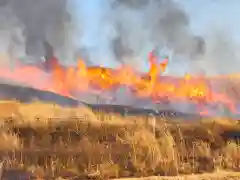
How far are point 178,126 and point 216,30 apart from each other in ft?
2.87

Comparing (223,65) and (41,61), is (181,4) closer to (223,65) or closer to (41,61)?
(223,65)

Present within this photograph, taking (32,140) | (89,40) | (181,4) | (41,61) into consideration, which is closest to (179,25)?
(181,4)

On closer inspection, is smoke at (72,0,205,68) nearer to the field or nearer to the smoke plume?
the smoke plume

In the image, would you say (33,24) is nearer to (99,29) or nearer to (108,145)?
(99,29)

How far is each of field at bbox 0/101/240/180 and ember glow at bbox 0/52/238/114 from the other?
157 mm

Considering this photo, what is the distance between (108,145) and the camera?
3.00 meters

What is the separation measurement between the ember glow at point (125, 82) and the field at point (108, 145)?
0.52 feet

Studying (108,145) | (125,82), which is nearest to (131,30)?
(125,82)

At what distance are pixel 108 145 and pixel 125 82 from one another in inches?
19.8

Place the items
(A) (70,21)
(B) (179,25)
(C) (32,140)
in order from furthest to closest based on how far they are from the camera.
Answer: (B) (179,25)
(A) (70,21)
(C) (32,140)

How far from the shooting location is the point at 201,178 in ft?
10.3

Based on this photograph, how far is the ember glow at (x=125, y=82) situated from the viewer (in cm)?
296

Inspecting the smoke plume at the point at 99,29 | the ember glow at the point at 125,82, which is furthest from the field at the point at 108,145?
the smoke plume at the point at 99,29

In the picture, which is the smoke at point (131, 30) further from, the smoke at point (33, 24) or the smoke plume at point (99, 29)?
the smoke at point (33, 24)
